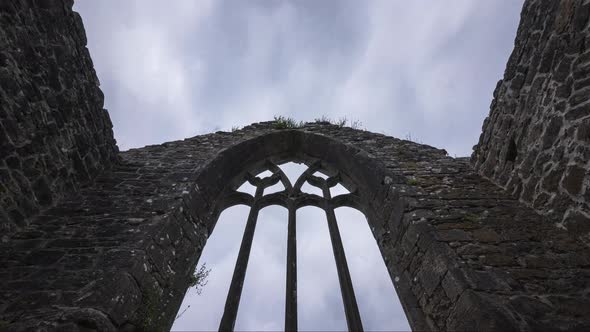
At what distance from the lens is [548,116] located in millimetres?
3496

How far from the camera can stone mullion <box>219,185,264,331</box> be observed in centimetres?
332

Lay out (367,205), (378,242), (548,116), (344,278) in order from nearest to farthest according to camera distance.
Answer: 1. (548,116)
2. (344,278)
3. (378,242)
4. (367,205)


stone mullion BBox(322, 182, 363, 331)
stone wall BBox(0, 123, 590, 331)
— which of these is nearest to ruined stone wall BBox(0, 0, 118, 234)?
stone wall BBox(0, 123, 590, 331)

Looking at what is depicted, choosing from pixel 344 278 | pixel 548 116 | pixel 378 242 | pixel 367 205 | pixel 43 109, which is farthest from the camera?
pixel 367 205

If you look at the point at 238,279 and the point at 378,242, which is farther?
the point at 378,242

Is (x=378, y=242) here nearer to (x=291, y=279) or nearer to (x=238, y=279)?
(x=291, y=279)

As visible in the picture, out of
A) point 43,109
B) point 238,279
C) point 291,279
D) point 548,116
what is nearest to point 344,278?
point 291,279

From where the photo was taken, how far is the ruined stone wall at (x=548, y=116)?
10.2 ft

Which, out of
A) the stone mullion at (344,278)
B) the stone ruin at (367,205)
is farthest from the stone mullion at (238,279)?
the stone mullion at (344,278)

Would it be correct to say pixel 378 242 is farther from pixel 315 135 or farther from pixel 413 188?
pixel 315 135

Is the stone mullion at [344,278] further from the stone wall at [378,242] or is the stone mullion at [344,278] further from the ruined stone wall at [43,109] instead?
the ruined stone wall at [43,109]

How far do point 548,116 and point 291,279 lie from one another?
119 inches

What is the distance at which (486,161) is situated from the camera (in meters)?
4.70

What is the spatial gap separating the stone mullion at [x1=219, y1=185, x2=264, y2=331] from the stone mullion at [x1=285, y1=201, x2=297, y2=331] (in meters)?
0.48
